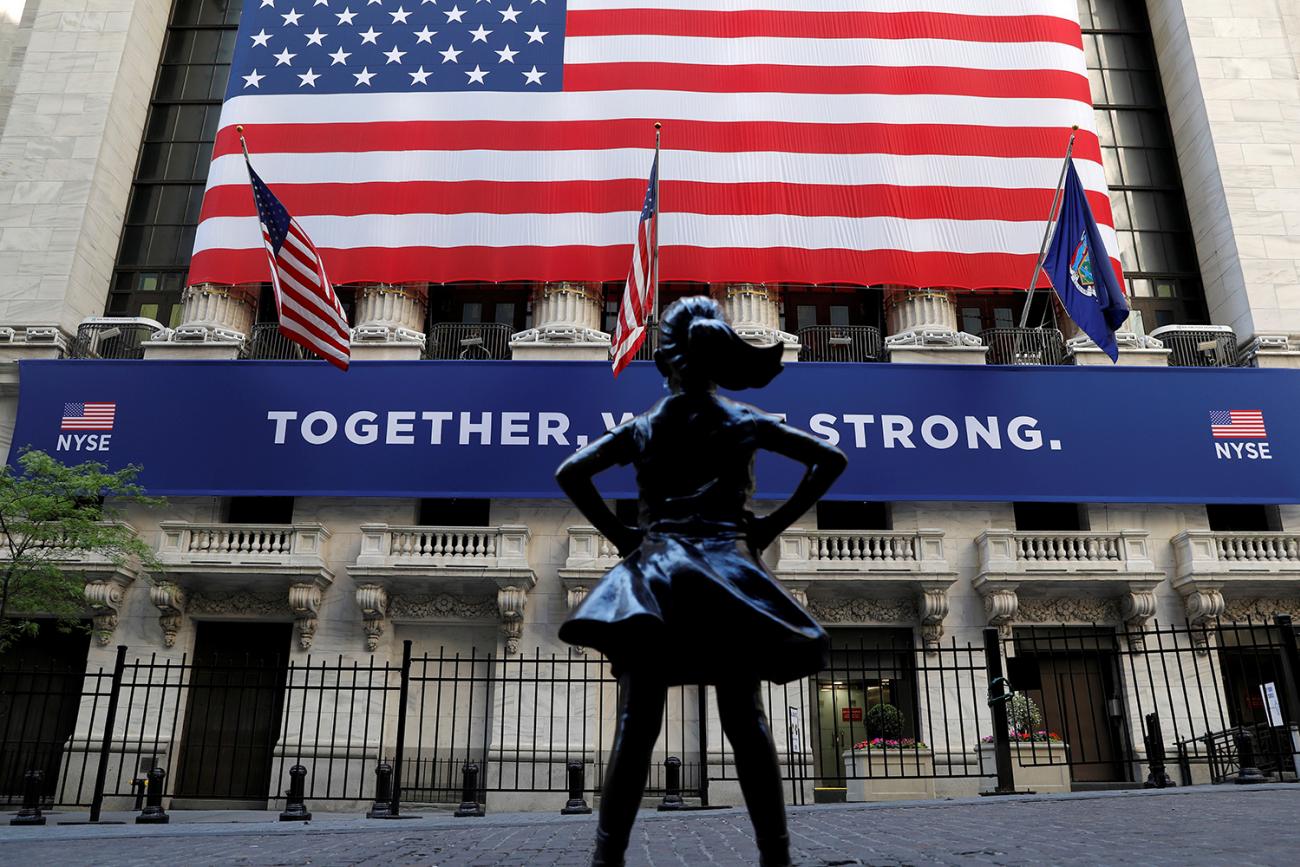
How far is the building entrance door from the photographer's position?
20.2 m

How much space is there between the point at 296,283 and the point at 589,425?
6947 mm

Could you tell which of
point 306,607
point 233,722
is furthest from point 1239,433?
point 233,722

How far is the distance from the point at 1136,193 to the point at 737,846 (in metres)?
27.0

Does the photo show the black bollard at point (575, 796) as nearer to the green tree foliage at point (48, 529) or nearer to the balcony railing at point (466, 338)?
the green tree foliage at point (48, 529)

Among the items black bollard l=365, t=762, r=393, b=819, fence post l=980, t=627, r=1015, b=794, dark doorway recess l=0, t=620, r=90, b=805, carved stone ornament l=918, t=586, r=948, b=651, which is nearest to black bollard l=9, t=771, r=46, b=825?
black bollard l=365, t=762, r=393, b=819

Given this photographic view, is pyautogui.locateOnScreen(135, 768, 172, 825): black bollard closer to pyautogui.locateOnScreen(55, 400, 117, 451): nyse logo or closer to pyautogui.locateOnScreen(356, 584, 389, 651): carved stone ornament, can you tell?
pyautogui.locateOnScreen(356, 584, 389, 651): carved stone ornament

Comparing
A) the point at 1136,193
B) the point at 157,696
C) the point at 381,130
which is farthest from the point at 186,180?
the point at 1136,193

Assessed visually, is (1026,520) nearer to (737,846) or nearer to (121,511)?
(737,846)

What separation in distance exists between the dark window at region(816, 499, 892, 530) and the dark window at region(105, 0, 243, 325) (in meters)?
17.6

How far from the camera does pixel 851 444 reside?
21266 mm

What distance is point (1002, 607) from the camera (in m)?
20.5

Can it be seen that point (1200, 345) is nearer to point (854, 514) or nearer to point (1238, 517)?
point (1238, 517)

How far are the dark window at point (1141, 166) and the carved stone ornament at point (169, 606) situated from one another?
24.2 meters

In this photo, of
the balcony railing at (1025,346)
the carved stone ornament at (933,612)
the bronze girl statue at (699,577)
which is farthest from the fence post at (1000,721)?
the balcony railing at (1025,346)
